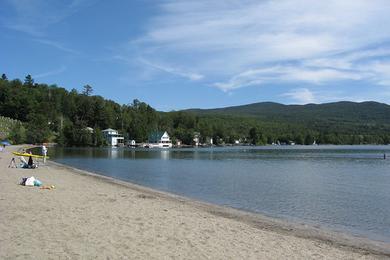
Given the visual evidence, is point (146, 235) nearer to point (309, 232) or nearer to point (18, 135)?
point (309, 232)

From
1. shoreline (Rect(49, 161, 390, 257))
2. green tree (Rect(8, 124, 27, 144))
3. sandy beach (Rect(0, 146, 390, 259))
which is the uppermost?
green tree (Rect(8, 124, 27, 144))

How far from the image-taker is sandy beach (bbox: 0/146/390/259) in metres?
11.3

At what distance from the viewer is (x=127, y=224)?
50.0 feet

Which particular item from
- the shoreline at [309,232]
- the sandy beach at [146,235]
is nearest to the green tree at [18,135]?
the sandy beach at [146,235]

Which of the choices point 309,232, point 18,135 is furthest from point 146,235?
point 18,135

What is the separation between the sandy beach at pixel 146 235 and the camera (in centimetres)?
1126

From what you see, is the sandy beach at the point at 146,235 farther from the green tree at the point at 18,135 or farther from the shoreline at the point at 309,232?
the green tree at the point at 18,135

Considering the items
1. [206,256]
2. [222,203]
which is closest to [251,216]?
[222,203]

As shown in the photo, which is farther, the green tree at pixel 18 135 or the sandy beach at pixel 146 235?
the green tree at pixel 18 135

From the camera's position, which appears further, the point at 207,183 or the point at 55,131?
the point at 55,131

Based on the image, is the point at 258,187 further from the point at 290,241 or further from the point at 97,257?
the point at 97,257

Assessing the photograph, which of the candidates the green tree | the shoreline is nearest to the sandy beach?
the shoreline

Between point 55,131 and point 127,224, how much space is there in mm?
182511

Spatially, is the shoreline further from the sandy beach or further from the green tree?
the green tree
